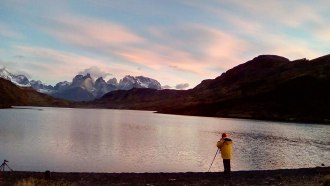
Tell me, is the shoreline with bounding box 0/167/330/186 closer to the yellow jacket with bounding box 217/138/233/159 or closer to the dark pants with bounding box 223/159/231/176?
the dark pants with bounding box 223/159/231/176

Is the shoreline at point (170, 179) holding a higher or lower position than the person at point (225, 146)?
lower

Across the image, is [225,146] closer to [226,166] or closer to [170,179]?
[226,166]

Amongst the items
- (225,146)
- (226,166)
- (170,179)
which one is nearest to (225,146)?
(225,146)

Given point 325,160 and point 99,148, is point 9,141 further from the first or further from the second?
point 325,160

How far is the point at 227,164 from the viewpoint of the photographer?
31656mm

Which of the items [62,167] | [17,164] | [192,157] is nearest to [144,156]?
[192,157]

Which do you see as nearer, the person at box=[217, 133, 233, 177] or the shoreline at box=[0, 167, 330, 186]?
the shoreline at box=[0, 167, 330, 186]

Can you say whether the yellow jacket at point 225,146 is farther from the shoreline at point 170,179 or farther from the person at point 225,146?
the shoreline at point 170,179

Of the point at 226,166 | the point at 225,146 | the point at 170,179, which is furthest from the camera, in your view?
the point at 226,166

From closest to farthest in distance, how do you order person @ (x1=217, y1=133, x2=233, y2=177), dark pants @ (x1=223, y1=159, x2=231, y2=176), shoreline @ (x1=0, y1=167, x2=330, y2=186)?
→ shoreline @ (x1=0, y1=167, x2=330, y2=186) < person @ (x1=217, y1=133, x2=233, y2=177) < dark pants @ (x1=223, y1=159, x2=231, y2=176)

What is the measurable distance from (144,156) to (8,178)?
25.8m

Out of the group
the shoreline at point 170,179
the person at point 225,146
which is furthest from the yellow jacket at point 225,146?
the shoreline at point 170,179

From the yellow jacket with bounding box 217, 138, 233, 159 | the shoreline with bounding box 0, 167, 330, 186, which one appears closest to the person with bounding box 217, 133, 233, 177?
the yellow jacket with bounding box 217, 138, 233, 159

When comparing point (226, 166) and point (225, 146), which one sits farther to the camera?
point (226, 166)
